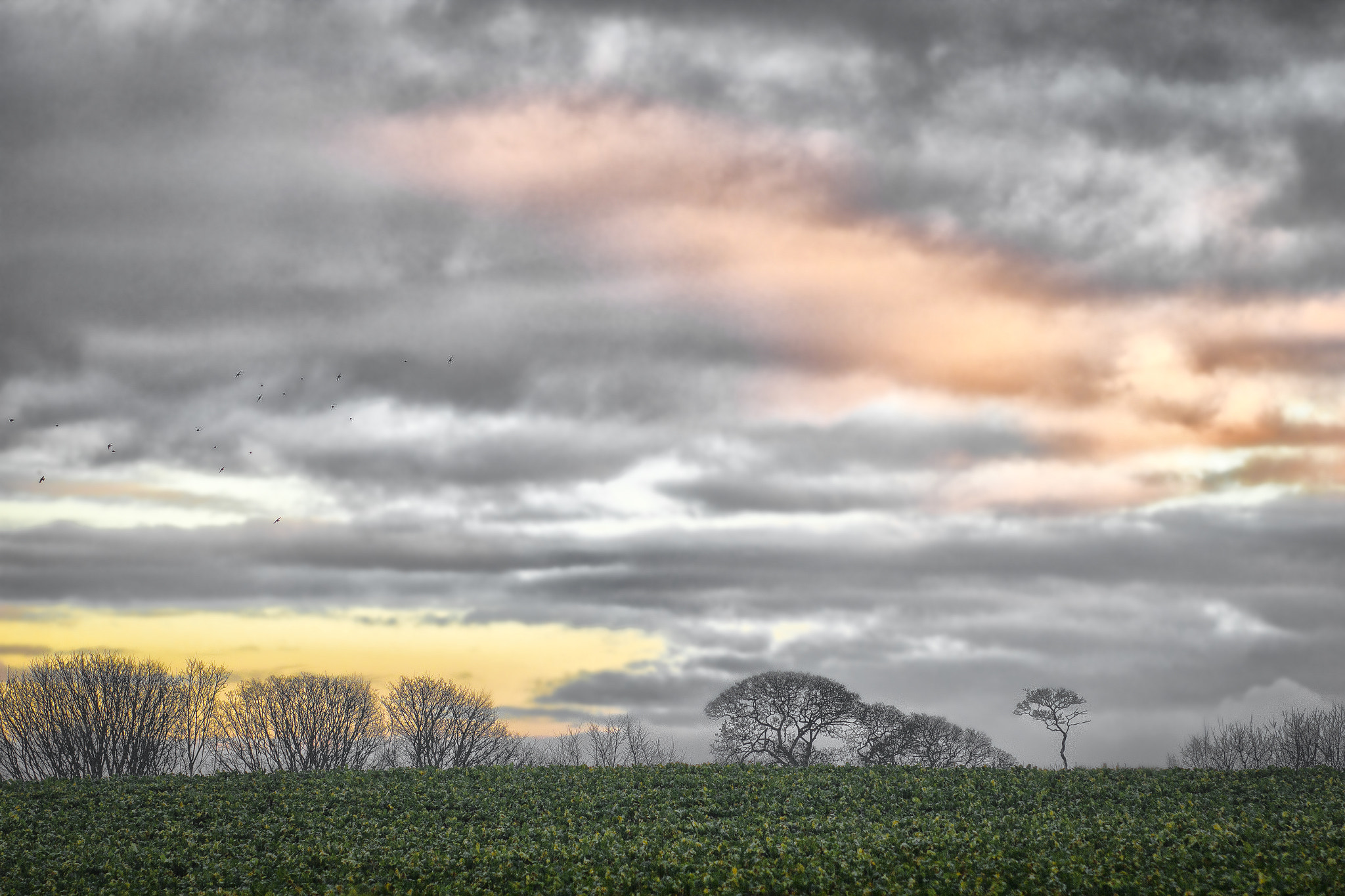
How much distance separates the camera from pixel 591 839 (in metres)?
33.4

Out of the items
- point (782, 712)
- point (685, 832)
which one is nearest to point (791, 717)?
point (782, 712)

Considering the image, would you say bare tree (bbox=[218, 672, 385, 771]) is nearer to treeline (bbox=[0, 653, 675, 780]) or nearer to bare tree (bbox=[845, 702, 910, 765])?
treeline (bbox=[0, 653, 675, 780])

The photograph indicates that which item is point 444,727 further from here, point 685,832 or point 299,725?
point 685,832

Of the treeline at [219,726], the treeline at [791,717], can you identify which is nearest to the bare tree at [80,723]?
the treeline at [219,726]

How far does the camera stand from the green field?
2764 centimetres

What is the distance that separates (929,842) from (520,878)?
46.4ft

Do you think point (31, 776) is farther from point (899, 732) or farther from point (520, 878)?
point (899, 732)

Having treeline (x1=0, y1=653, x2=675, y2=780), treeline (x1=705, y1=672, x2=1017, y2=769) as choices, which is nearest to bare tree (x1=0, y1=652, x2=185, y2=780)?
treeline (x1=0, y1=653, x2=675, y2=780)

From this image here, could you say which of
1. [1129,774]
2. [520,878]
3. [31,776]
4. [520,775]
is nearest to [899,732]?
[1129,774]

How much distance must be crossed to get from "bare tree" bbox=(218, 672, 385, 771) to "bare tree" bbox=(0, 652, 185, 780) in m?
7.71

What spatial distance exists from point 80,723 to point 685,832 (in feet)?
194

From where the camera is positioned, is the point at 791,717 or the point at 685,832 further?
the point at 791,717

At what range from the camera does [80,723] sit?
69.8m

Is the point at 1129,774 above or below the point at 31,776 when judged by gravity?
above
